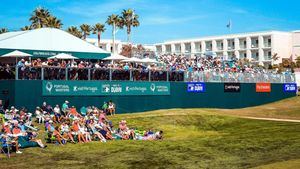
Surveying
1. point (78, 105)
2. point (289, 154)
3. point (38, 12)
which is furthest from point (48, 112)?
point (38, 12)

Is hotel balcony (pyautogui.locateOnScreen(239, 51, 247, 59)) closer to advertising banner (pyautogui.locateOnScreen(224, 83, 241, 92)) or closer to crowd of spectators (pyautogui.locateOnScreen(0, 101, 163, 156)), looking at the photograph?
advertising banner (pyautogui.locateOnScreen(224, 83, 241, 92))

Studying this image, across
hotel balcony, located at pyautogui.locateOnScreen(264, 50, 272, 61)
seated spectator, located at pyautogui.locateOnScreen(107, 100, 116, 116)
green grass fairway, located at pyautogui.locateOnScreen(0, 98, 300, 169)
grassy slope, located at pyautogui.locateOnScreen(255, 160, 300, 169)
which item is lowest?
green grass fairway, located at pyautogui.locateOnScreen(0, 98, 300, 169)

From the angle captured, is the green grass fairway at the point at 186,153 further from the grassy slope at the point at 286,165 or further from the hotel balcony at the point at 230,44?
the hotel balcony at the point at 230,44

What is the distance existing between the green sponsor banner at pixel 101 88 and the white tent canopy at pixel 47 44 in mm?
3591

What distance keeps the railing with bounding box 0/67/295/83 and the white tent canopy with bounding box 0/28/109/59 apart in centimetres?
308

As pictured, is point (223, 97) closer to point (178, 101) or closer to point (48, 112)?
point (178, 101)

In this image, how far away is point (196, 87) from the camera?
128 ft

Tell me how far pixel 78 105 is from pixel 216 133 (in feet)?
35.3

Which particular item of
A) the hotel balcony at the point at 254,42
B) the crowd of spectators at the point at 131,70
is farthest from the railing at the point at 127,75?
the hotel balcony at the point at 254,42

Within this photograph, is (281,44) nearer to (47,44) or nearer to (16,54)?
(47,44)

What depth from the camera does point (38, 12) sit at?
7706 centimetres

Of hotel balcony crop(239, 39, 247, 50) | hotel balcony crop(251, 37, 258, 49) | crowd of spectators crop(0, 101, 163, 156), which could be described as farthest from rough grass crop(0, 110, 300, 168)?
hotel balcony crop(239, 39, 247, 50)

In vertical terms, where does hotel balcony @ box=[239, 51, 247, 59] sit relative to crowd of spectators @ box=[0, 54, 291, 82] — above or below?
above

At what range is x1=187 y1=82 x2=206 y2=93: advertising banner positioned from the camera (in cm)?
3853
